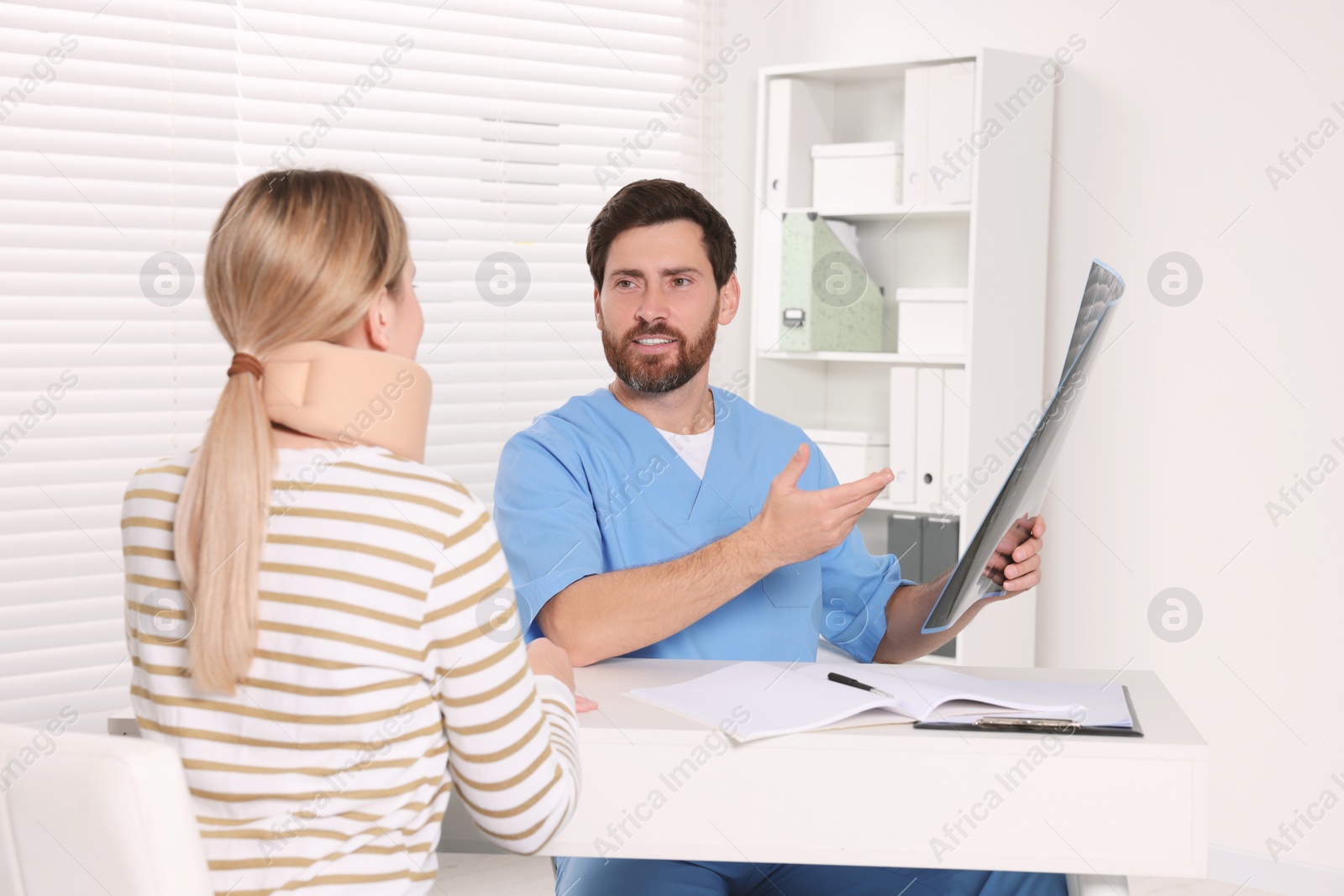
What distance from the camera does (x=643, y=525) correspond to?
5.76ft

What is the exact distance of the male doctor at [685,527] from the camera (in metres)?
1.46

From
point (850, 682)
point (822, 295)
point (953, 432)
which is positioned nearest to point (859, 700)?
point (850, 682)

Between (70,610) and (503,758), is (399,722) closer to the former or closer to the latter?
(503,758)

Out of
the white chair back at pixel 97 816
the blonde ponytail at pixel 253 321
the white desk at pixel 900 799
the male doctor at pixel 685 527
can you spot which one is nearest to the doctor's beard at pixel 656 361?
the male doctor at pixel 685 527

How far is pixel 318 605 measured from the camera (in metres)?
0.90

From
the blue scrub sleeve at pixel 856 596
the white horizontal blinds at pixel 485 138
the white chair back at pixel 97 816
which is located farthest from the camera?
the white horizontal blinds at pixel 485 138

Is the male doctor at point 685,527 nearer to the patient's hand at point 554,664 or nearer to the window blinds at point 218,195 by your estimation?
the patient's hand at point 554,664

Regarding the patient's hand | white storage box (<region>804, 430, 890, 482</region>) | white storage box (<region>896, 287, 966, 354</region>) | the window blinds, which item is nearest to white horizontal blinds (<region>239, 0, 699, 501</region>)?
the window blinds

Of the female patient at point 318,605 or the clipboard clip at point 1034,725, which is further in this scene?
the clipboard clip at point 1034,725

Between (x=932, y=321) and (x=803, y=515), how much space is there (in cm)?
181

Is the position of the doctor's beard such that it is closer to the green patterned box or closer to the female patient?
the female patient

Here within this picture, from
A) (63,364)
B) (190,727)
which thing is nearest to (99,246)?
(63,364)

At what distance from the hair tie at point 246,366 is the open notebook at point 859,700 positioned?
0.52 metres

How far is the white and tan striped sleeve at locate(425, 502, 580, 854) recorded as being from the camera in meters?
0.92
